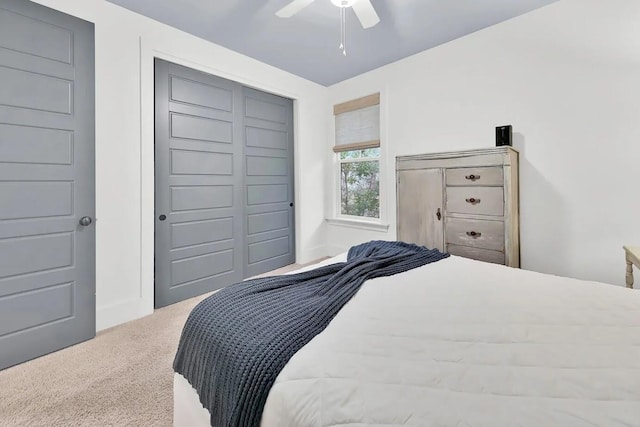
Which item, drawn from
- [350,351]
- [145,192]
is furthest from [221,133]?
[350,351]

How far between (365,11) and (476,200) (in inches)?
67.2

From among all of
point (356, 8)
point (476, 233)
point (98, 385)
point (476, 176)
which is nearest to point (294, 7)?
point (356, 8)

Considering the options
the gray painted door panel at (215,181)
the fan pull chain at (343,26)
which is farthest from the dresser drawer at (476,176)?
the gray painted door panel at (215,181)

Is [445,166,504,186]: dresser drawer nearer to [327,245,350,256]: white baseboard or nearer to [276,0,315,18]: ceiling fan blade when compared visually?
[276,0,315,18]: ceiling fan blade

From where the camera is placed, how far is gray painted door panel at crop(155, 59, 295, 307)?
2.89 meters

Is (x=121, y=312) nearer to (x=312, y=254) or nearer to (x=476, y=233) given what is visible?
(x=312, y=254)

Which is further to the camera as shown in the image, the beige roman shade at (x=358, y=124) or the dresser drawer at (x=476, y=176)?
the beige roman shade at (x=358, y=124)

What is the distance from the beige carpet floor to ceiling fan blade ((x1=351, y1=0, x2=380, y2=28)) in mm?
2659

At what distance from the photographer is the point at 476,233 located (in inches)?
102

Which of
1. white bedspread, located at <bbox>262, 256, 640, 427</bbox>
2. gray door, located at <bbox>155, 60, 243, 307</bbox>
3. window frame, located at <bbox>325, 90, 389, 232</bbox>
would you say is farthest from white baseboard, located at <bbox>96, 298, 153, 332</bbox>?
window frame, located at <bbox>325, 90, 389, 232</bbox>

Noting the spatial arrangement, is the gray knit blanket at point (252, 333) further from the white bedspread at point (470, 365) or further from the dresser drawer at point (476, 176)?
the dresser drawer at point (476, 176)

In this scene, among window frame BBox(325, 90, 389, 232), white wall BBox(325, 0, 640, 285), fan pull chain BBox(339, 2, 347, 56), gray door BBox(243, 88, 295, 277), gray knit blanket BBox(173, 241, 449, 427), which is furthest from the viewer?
window frame BBox(325, 90, 389, 232)

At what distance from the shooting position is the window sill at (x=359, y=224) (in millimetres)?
3938

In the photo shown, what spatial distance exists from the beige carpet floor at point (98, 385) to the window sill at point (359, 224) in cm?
256
